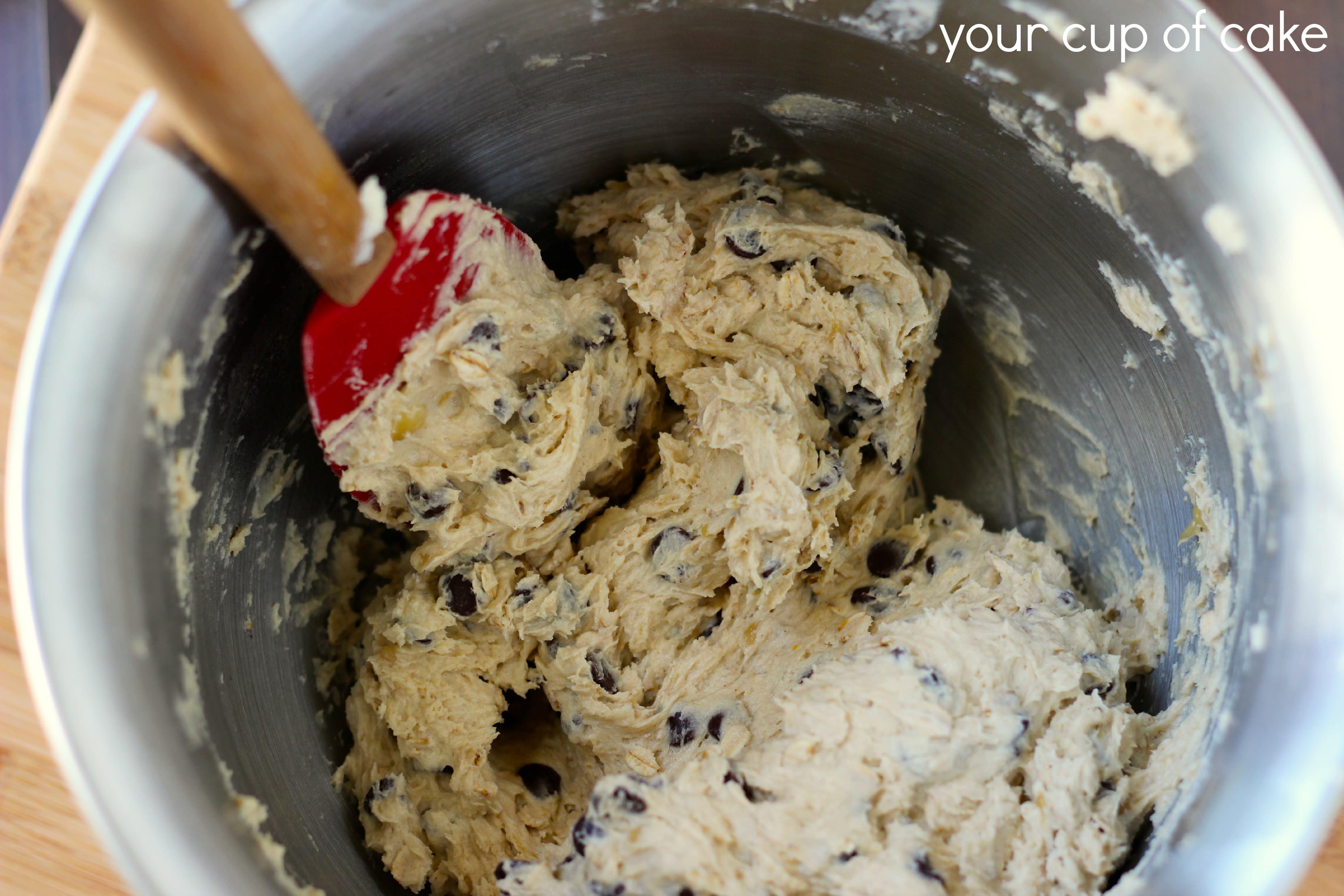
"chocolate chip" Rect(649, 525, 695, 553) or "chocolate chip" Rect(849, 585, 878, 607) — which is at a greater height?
"chocolate chip" Rect(649, 525, 695, 553)

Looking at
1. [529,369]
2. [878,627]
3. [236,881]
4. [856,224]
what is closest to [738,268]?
[856,224]

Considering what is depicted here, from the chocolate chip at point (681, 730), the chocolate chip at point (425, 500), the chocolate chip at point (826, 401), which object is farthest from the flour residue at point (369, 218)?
the chocolate chip at point (681, 730)

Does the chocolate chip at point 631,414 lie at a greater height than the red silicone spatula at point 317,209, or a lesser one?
lesser

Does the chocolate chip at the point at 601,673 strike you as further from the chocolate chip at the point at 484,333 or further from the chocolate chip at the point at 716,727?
the chocolate chip at the point at 484,333

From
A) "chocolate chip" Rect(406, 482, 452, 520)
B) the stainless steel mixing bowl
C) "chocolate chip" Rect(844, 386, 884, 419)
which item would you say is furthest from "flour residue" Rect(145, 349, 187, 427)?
"chocolate chip" Rect(844, 386, 884, 419)

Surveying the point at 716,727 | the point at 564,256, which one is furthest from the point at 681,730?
the point at 564,256

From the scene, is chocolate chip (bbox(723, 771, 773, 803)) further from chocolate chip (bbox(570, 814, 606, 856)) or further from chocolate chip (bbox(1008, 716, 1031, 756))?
chocolate chip (bbox(1008, 716, 1031, 756))

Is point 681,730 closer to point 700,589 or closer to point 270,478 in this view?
point 700,589
